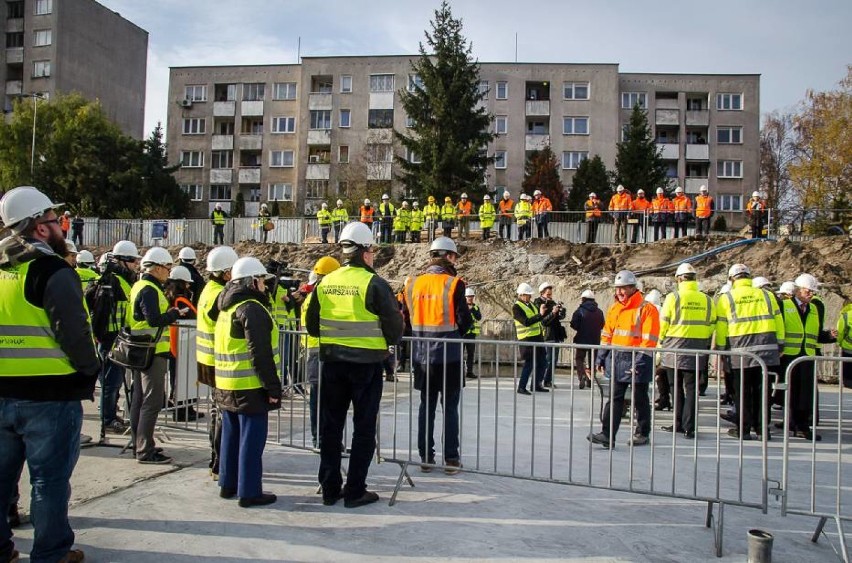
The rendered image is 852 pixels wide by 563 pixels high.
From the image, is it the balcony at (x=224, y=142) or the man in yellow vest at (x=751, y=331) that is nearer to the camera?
the man in yellow vest at (x=751, y=331)

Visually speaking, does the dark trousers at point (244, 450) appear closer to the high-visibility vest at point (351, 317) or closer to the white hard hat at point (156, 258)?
the high-visibility vest at point (351, 317)

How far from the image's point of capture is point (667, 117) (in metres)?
50.5

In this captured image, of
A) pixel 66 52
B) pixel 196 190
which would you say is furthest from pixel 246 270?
pixel 66 52

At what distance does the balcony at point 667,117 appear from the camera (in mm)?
50375

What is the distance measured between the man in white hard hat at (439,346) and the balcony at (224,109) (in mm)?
49925

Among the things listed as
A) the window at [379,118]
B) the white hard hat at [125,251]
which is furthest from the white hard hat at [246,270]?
the window at [379,118]

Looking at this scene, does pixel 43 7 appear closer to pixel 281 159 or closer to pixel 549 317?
pixel 281 159

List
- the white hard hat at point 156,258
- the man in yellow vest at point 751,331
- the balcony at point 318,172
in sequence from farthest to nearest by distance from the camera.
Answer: the balcony at point 318,172, the man in yellow vest at point 751,331, the white hard hat at point 156,258

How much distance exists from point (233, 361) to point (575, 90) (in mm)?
48091

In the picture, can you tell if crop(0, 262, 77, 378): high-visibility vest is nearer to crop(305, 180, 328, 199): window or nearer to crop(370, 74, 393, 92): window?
crop(305, 180, 328, 199): window

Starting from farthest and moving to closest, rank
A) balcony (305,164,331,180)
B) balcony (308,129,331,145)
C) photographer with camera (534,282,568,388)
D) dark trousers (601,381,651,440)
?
balcony (308,129,331,145) < balcony (305,164,331,180) < photographer with camera (534,282,568,388) < dark trousers (601,381,651,440)

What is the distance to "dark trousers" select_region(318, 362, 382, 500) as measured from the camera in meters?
5.21

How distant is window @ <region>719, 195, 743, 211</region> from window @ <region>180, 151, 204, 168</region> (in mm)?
40174

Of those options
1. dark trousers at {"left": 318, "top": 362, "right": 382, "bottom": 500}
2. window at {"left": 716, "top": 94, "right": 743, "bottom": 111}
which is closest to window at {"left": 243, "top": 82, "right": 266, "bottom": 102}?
window at {"left": 716, "top": 94, "right": 743, "bottom": 111}
